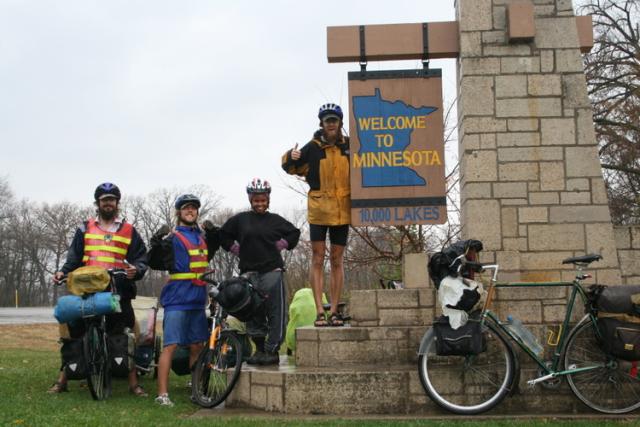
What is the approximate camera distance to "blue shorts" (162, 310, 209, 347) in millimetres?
6559

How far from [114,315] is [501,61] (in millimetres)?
4388

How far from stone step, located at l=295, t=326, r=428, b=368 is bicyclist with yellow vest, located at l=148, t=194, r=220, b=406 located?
3.30 ft

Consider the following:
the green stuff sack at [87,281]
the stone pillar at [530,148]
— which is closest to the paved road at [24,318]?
the green stuff sack at [87,281]

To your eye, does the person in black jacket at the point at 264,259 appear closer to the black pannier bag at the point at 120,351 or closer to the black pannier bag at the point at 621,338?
the black pannier bag at the point at 120,351

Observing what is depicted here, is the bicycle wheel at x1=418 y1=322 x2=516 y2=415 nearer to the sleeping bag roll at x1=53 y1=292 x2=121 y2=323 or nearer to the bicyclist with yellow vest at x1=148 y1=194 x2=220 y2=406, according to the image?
the bicyclist with yellow vest at x1=148 y1=194 x2=220 y2=406

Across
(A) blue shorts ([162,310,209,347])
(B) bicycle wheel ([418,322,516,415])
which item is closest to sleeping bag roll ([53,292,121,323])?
(A) blue shorts ([162,310,209,347])

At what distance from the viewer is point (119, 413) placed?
581 cm

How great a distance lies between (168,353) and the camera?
6523 millimetres

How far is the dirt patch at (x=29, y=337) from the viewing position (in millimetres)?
14905

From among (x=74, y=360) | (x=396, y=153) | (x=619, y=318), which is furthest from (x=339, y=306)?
(x=619, y=318)

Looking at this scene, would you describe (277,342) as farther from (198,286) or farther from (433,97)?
(433,97)

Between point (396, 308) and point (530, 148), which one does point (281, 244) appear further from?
point (530, 148)

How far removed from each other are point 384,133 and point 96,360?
3.41m

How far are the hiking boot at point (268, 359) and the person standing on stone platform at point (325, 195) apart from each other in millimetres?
481
